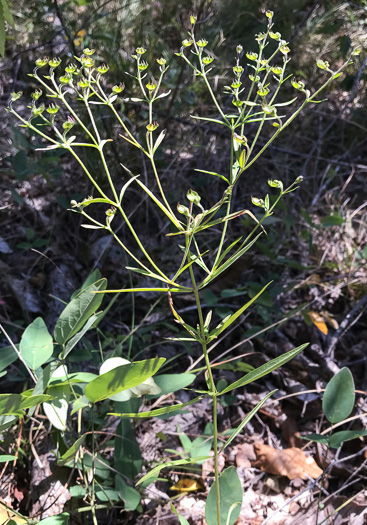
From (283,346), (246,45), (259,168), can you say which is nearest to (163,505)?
(283,346)

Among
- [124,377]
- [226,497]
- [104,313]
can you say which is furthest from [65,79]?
[226,497]

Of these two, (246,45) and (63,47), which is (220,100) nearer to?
(246,45)

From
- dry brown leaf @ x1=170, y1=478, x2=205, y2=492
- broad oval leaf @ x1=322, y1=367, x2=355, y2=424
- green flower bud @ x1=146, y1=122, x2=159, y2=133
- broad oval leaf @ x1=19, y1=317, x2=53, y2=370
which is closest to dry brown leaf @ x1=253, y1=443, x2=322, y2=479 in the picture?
dry brown leaf @ x1=170, y1=478, x2=205, y2=492

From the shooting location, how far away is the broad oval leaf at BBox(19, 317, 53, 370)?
995mm

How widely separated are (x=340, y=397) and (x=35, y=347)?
63 cm

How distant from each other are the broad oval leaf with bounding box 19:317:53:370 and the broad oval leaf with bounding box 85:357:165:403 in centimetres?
23

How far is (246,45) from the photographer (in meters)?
2.37

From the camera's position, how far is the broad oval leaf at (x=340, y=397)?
3.43 ft

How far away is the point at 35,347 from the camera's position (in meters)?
1.01

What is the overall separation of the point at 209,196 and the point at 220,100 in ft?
2.02

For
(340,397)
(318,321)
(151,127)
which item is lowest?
(318,321)

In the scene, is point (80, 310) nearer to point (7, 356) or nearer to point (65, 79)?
point (7, 356)

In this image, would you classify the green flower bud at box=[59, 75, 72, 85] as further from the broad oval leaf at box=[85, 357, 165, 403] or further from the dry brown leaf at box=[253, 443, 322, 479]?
the dry brown leaf at box=[253, 443, 322, 479]

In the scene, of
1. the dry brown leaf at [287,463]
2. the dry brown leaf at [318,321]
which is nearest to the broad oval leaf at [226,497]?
the dry brown leaf at [287,463]
